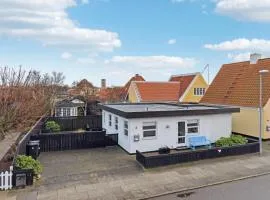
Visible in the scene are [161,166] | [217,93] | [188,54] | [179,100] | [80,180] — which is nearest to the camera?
[80,180]

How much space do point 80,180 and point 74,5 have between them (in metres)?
10.8

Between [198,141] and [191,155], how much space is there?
10.3 feet

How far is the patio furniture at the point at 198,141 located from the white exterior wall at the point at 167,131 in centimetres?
56

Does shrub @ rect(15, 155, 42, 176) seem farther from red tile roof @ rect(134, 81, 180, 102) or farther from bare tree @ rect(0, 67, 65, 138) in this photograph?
red tile roof @ rect(134, 81, 180, 102)

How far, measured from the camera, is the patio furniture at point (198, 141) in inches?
671

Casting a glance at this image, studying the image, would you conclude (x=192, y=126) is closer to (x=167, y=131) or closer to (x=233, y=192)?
(x=167, y=131)

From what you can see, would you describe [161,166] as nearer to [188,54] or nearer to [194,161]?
[194,161]

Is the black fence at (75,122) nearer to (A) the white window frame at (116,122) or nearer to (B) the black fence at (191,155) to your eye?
(A) the white window frame at (116,122)

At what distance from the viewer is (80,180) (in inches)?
465

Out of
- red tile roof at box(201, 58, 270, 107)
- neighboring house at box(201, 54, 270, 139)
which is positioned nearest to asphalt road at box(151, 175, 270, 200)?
neighboring house at box(201, 54, 270, 139)

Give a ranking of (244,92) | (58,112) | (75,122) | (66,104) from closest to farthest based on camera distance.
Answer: (244,92) → (75,122) → (58,112) → (66,104)

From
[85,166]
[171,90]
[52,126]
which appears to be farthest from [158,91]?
[85,166]

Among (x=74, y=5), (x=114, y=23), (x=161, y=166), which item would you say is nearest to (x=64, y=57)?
(x=114, y=23)

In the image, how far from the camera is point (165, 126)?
1691 centimetres
